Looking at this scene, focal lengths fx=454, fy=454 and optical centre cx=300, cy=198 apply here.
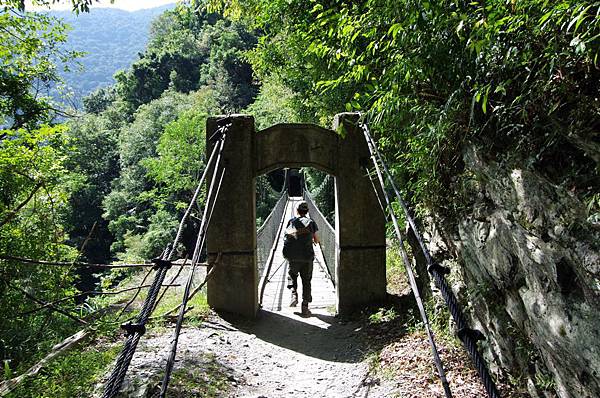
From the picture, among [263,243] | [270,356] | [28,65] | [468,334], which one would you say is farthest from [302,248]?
[28,65]

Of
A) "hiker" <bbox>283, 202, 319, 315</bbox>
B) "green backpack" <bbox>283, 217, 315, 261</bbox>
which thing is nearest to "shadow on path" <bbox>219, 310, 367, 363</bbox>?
"hiker" <bbox>283, 202, 319, 315</bbox>

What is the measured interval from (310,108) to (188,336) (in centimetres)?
853

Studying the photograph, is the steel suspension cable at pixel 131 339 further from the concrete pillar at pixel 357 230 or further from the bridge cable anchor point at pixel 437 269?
the concrete pillar at pixel 357 230

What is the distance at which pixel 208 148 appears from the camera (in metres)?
6.02

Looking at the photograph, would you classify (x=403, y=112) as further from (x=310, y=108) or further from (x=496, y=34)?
(x=310, y=108)

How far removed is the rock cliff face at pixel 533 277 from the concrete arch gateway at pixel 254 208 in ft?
8.60

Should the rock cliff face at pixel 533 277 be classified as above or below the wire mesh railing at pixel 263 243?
below

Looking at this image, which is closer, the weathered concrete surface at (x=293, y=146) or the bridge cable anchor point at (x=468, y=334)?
the bridge cable anchor point at (x=468, y=334)

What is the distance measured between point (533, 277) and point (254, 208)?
4184 millimetres

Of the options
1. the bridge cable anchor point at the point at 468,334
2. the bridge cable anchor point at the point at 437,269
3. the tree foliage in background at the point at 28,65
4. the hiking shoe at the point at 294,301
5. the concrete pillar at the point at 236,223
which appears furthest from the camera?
the tree foliage in background at the point at 28,65

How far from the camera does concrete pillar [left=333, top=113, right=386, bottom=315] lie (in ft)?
20.2

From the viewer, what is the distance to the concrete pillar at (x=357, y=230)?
6.15 metres

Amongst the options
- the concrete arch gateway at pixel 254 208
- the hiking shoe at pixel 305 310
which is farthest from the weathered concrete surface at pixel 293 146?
the hiking shoe at pixel 305 310

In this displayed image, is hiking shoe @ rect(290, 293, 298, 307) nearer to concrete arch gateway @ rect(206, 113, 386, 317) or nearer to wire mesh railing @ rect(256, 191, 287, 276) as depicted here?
wire mesh railing @ rect(256, 191, 287, 276)
